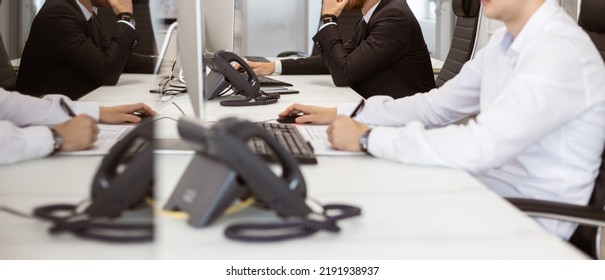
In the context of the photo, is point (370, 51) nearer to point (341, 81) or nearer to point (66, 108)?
point (341, 81)

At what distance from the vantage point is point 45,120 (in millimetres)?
921

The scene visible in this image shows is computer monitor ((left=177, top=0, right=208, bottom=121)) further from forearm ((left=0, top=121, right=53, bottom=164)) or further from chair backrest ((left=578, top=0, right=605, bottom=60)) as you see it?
chair backrest ((left=578, top=0, right=605, bottom=60))

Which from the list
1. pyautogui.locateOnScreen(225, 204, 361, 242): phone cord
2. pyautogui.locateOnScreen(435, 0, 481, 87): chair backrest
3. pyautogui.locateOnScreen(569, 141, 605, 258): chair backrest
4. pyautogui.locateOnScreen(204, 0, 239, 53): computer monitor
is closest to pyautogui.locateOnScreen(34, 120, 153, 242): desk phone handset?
pyautogui.locateOnScreen(225, 204, 361, 242): phone cord

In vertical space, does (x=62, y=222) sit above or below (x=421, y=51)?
Result: above

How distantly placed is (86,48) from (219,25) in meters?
1.58

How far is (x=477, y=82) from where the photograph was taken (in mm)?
1735

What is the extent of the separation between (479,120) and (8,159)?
2.49 ft

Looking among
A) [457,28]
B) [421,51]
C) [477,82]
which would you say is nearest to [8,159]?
[477,82]

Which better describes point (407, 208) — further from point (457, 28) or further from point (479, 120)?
point (457, 28)

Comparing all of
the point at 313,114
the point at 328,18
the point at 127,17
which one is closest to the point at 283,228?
the point at 127,17

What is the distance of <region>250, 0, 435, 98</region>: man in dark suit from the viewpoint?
269 cm

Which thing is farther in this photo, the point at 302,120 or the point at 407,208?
the point at 302,120

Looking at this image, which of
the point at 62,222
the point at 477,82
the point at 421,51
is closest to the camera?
the point at 62,222

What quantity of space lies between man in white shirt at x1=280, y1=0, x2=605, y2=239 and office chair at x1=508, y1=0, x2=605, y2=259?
0.02 metres
